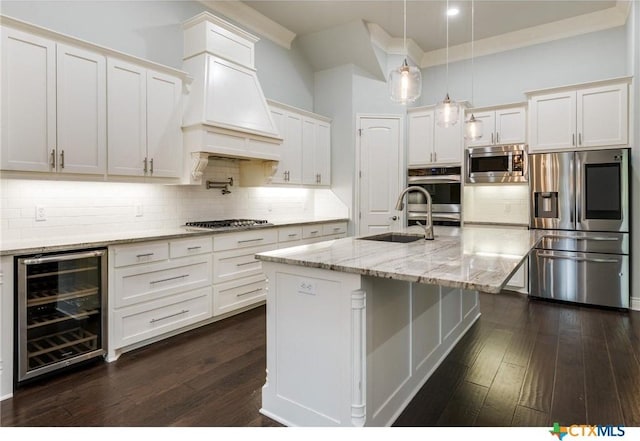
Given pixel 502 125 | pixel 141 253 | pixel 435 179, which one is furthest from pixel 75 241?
pixel 502 125

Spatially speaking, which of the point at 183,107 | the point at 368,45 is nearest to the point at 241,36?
the point at 183,107

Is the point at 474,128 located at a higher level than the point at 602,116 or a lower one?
lower

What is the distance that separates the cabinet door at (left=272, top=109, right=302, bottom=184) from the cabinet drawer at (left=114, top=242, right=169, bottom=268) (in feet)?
6.05

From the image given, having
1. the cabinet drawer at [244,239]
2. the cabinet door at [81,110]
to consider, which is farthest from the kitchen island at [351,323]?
the cabinet door at [81,110]

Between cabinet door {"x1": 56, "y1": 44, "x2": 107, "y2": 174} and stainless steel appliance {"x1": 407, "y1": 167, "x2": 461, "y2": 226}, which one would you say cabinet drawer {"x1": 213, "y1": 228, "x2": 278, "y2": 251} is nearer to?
cabinet door {"x1": 56, "y1": 44, "x2": 107, "y2": 174}

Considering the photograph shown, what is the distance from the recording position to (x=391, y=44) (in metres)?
5.34

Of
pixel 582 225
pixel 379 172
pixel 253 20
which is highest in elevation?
pixel 253 20

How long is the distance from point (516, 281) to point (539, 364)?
2.21m

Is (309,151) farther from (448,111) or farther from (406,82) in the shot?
(406,82)

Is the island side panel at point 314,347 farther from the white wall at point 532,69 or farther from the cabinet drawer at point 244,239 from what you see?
the white wall at point 532,69

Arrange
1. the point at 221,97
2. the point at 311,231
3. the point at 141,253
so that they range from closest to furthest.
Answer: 1. the point at 141,253
2. the point at 221,97
3. the point at 311,231

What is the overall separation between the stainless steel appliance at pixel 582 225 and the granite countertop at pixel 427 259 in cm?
203

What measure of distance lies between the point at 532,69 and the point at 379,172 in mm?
2449

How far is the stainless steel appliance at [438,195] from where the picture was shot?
5078 mm
